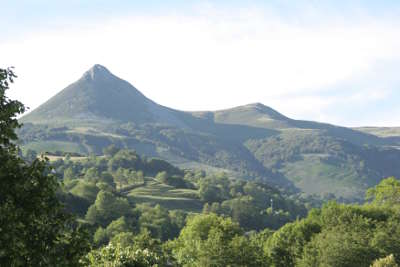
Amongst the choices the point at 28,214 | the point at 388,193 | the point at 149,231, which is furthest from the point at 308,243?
the point at 28,214

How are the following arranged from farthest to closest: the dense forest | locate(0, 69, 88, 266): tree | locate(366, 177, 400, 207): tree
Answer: locate(366, 177, 400, 207): tree → the dense forest → locate(0, 69, 88, 266): tree

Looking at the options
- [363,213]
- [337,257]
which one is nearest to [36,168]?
[337,257]

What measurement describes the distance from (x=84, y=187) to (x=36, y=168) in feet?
598

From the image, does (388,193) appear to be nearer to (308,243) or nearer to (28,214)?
(308,243)

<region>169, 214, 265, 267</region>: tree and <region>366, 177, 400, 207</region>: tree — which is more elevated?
<region>366, 177, 400, 207</region>: tree

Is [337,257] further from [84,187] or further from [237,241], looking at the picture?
[84,187]

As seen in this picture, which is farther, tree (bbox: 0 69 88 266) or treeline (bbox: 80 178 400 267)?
treeline (bbox: 80 178 400 267)

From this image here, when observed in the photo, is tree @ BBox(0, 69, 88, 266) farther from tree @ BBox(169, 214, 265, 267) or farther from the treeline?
tree @ BBox(169, 214, 265, 267)

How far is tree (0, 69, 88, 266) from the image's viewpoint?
631 inches

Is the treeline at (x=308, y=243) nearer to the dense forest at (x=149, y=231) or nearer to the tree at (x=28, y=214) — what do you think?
the dense forest at (x=149, y=231)

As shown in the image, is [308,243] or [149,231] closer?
[308,243]

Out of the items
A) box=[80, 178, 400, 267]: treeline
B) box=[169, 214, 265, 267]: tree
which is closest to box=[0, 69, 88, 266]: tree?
box=[80, 178, 400, 267]: treeline

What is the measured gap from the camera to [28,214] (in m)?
17.2

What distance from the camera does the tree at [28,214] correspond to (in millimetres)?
16031
